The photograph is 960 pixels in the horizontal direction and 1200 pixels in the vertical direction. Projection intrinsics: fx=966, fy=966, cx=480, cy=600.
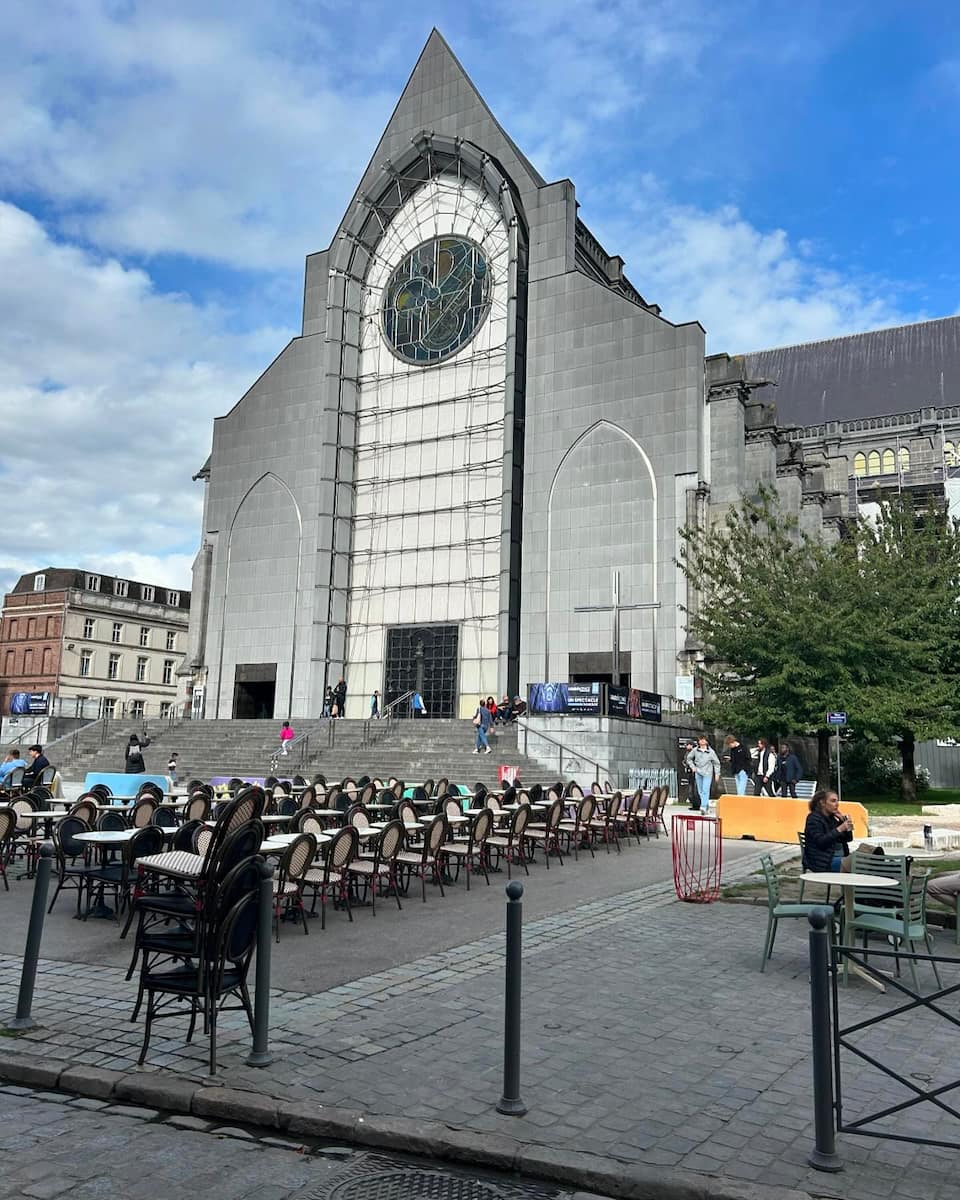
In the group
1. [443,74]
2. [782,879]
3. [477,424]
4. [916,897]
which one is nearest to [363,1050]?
[916,897]

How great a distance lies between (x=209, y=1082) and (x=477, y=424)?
136 ft

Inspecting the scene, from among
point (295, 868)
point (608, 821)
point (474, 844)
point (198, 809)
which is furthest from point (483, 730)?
point (295, 868)

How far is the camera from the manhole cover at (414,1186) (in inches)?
167

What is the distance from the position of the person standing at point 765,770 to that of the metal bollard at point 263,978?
20853 mm

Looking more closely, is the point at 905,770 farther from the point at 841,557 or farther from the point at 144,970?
the point at 144,970

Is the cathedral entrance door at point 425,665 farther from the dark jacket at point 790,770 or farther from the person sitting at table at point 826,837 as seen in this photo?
the person sitting at table at point 826,837


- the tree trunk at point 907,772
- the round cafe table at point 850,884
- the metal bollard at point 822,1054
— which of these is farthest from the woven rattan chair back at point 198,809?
the tree trunk at point 907,772

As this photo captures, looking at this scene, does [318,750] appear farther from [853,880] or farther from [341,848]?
[853,880]

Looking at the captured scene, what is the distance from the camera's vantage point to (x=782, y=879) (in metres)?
12.7

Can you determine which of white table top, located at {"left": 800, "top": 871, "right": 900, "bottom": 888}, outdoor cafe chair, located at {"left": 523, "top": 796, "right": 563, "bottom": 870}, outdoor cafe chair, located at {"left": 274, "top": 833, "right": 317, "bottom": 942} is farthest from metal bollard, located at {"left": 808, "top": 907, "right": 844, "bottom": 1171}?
outdoor cafe chair, located at {"left": 523, "top": 796, "right": 563, "bottom": 870}

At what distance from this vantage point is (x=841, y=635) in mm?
27172

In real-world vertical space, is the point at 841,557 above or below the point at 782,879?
above

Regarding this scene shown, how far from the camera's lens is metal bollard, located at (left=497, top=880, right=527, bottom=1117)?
5.07 m

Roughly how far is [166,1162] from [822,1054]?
307 centimetres
